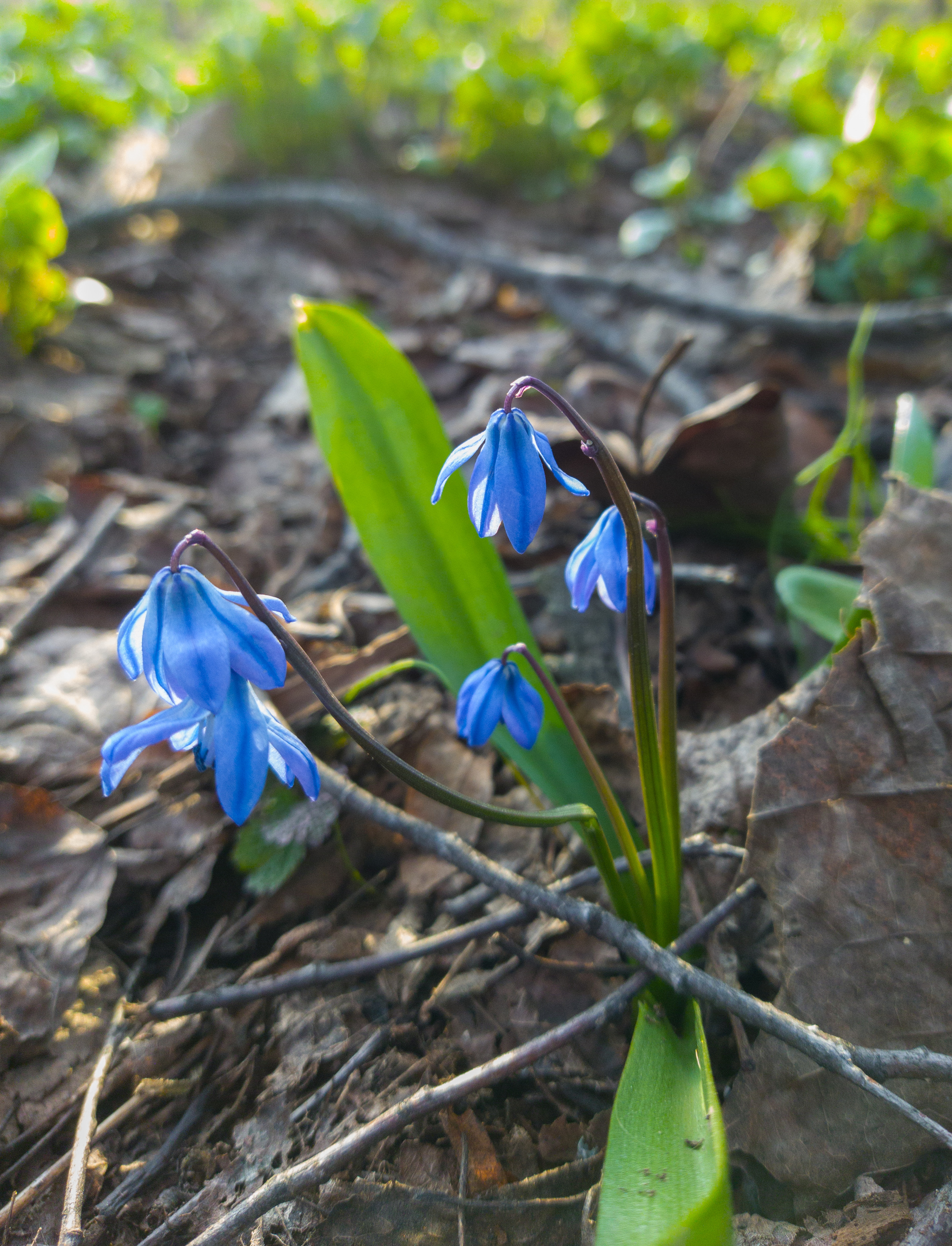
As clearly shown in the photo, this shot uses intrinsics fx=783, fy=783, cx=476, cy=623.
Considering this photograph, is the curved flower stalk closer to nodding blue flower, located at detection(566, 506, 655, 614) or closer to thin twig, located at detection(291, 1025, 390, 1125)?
nodding blue flower, located at detection(566, 506, 655, 614)

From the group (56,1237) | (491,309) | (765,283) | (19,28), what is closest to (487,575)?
(56,1237)

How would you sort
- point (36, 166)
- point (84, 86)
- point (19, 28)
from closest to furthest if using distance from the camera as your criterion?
1. point (36, 166)
2. point (84, 86)
3. point (19, 28)

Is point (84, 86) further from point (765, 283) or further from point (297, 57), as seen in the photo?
point (765, 283)

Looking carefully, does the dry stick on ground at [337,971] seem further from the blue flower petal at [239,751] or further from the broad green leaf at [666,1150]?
the blue flower petal at [239,751]

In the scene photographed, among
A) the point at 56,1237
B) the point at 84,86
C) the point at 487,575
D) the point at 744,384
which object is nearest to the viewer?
the point at 56,1237

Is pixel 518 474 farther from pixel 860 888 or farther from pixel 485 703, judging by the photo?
pixel 860 888

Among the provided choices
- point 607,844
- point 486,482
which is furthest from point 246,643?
point 607,844

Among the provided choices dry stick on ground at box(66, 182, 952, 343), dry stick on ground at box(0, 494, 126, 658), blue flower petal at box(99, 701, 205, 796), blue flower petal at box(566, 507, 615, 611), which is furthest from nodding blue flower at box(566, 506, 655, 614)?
dry stick on ground at box(66, 182, 952, 343)
